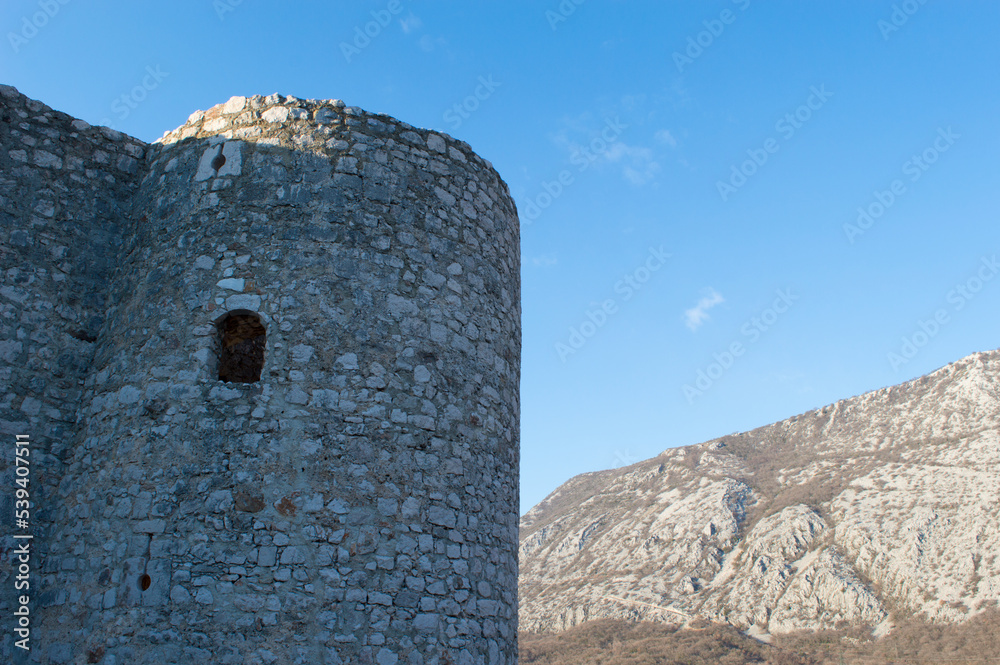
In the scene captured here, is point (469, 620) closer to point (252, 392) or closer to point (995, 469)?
point (252, 392)

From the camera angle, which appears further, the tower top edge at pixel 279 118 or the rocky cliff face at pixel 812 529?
the rocky cliff face at pixel 812 529

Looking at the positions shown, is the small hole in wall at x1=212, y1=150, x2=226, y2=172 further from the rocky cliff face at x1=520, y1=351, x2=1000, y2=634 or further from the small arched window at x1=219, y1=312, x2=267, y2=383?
the rocky cliff face at x1=520, y1=351, x2=1000, y2=634

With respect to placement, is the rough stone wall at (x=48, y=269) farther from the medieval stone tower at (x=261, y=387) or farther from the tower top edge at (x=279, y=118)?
the tower top edge at (x=279, y=118)

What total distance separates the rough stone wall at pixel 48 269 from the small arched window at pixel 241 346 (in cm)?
113

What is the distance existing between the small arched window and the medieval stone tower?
32 mm

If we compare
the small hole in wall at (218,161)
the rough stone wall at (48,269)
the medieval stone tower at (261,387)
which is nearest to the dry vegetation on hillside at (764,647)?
the medieval stone tower at (261,387)

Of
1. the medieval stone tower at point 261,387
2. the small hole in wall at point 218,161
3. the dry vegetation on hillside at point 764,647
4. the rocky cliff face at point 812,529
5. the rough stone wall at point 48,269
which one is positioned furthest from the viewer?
the rocky cliff face at point 812,529

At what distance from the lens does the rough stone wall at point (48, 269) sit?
5.86 meters

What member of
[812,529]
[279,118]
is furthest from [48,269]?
[812,529]

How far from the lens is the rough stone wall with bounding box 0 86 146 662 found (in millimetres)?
5855

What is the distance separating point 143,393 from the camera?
5648mm

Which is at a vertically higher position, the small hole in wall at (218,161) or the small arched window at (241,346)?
the small hole in wall at (218,161)

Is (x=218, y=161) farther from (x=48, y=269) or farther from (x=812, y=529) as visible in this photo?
(x=812, y=529)

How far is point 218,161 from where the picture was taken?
20.6 ft
